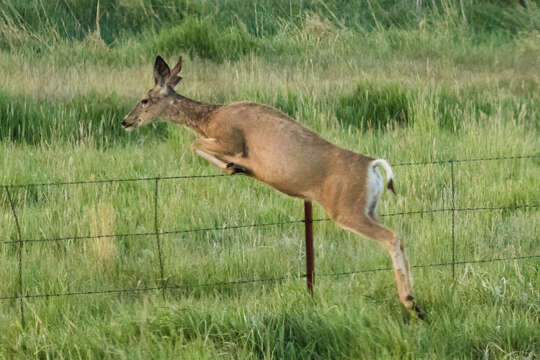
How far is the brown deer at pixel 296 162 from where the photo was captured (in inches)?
140

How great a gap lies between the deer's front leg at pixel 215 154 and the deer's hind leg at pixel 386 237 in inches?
20.9

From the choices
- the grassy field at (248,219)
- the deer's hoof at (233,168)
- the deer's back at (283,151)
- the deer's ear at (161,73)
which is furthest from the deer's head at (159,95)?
the grassy field at (248,219)

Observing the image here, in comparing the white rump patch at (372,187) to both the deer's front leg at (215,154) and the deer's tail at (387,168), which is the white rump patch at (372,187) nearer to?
the deer's tail at (387,168)

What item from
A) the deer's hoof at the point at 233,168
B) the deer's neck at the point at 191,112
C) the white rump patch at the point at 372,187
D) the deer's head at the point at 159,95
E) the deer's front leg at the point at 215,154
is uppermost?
the deer's head at the point at 159,95

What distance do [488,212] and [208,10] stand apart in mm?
11950

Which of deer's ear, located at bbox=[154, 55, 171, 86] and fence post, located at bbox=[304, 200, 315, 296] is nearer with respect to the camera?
deer's ear, located at bbox=[154, 55, 171, 86]

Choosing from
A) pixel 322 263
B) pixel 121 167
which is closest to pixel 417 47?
pixel 121 167

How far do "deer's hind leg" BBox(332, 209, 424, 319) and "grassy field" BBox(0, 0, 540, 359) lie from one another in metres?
0.23

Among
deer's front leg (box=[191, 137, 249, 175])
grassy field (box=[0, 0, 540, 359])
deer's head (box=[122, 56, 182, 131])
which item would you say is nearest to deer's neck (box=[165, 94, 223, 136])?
deer's head (box=[122, 56, 182, 131])

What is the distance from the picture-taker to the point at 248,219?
6.29 m

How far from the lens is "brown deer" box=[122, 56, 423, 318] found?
355 centimetres

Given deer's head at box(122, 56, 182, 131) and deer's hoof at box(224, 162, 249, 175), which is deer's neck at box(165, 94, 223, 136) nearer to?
deer's head at box(122, 56, 182, 131)

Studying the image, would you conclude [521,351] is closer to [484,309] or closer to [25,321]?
[484,309]

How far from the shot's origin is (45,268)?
5348 mm
